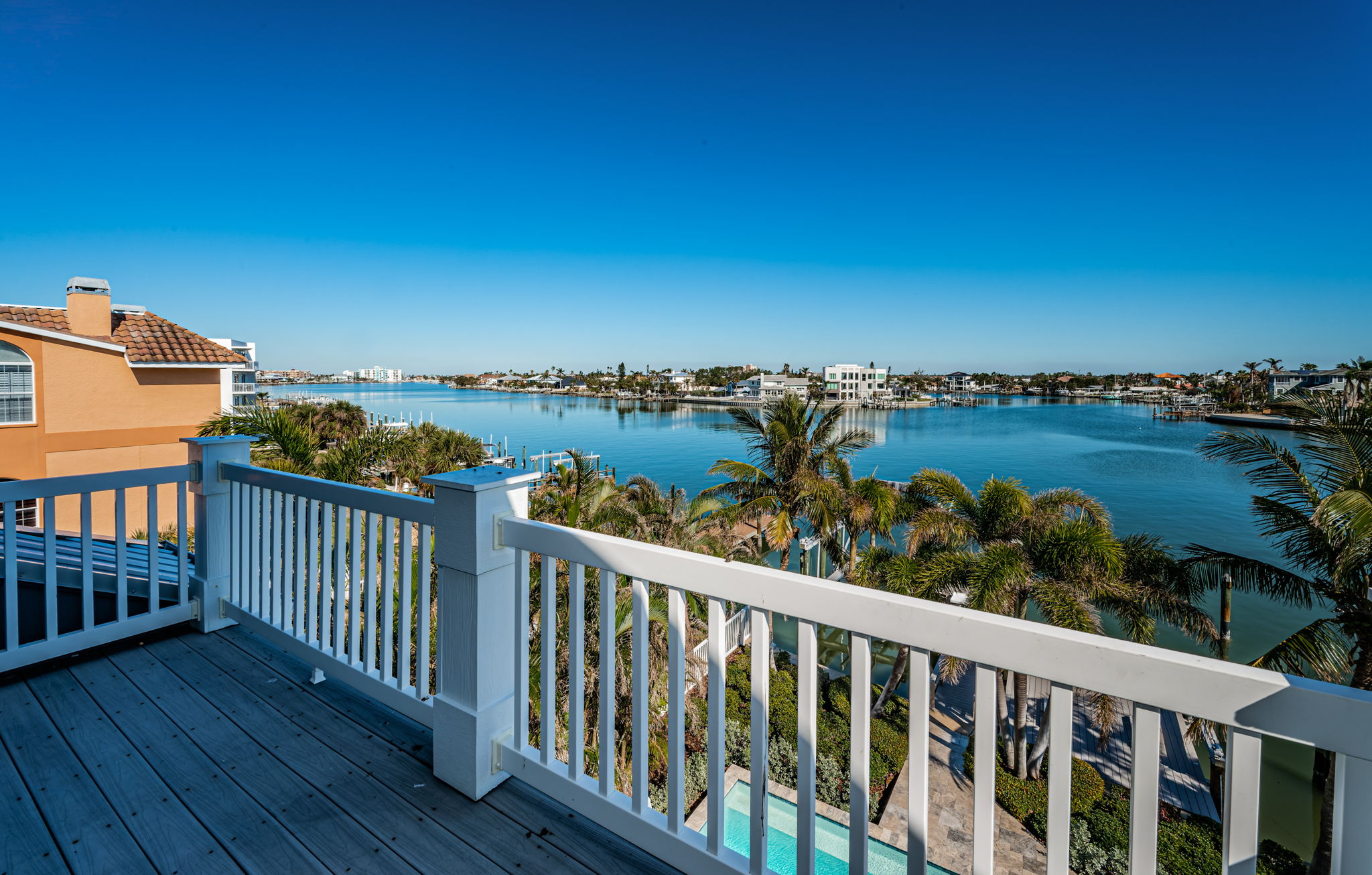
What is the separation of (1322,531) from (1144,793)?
1213 centimetres

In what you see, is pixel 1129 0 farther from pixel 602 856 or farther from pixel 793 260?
pixel 602 856

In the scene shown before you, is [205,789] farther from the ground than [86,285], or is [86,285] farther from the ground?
[86,285]

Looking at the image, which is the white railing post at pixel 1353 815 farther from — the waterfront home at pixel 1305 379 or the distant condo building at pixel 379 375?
the distant condo building at pixel 379 375

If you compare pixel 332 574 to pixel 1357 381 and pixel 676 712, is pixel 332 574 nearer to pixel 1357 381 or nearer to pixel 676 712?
pixel 676 712

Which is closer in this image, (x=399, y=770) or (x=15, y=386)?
(x=399, y=770)

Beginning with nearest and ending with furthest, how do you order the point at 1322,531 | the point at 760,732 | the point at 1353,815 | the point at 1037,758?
the point at 1353,815
the point at 760,732
the point at 1322,531
the point at 1037,758

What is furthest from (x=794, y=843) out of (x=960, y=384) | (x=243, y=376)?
(x=960, y=384)

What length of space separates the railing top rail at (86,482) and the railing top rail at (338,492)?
293 mm

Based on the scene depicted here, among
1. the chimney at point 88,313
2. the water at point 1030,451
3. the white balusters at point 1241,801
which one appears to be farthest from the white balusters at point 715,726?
the water at point 1030,451

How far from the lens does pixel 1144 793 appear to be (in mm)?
970

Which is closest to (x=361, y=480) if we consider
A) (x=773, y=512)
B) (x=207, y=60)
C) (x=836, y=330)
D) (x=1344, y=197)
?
(x=207, y=60)

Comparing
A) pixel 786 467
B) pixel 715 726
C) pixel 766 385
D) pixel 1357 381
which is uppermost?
pixel 766 385

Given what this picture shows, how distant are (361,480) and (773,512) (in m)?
11.9

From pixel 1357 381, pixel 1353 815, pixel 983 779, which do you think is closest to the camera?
pixel 1353 815
